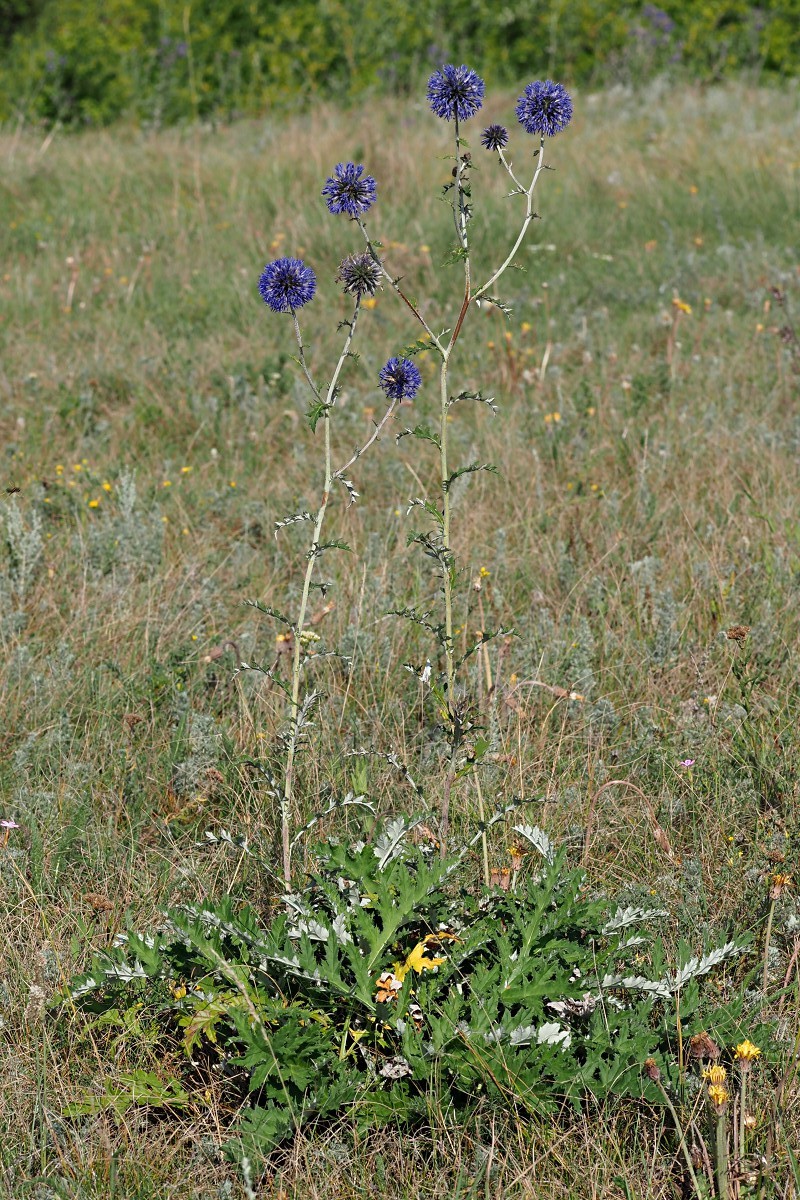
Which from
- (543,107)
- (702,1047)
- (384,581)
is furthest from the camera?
(384,581)

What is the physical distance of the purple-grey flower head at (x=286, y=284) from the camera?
238 cm

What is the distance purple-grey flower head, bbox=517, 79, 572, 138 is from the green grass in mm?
1404

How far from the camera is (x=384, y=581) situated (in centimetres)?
367

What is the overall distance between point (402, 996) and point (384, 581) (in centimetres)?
180

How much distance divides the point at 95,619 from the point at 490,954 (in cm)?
183


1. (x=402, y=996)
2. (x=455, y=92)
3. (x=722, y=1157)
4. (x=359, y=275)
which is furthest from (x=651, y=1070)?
(x=455, y=92)

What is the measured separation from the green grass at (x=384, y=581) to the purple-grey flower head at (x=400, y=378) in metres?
0.81

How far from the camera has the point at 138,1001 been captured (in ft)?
7.25

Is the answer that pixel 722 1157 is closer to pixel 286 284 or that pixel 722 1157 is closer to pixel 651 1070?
pixel 651 1070

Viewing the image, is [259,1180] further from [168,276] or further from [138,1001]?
[168,276]

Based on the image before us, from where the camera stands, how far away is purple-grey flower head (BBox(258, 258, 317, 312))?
2.38 metres

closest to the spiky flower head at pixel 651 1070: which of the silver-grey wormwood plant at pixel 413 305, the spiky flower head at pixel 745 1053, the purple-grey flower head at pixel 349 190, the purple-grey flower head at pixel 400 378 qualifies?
the spiky flower head at pixel 745 1053

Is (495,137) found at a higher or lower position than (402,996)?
higher

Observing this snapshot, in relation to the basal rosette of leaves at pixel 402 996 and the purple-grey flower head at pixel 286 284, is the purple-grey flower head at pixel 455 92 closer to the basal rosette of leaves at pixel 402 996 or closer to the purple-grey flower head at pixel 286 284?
the purple-grey flower head at pixel 286 284
